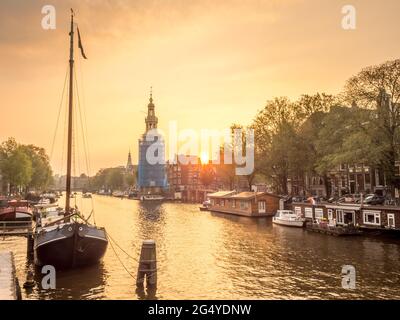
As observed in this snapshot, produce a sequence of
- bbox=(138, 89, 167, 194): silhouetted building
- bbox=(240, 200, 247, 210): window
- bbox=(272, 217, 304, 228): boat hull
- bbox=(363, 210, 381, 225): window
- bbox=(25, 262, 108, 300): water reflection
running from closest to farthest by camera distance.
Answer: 1. bbox=(25, 262, 108, 300): water reflection
2. bbox=(363, 210, 381, 225): window
3. bbox=(272, 217, 304, 228): boat hull
4. bbox=(240, 200, 247, 210): window
5. bbox=(138, 89, 167, 194): silhouetted building

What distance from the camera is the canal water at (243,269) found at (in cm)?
2175

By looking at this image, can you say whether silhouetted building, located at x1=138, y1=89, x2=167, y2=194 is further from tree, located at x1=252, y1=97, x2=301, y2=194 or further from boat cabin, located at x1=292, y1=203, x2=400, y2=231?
boat cabin, located at x1=292, y1=203, x2=400, y2=231

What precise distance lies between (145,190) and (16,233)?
436 ft

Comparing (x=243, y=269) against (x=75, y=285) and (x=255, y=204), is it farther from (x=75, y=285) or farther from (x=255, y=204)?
(x=255, y=204)

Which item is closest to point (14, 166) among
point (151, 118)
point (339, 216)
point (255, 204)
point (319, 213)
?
point (255, 204)

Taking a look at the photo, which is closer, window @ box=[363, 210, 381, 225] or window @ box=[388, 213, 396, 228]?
window @ box=[388, 213, 396, 228]

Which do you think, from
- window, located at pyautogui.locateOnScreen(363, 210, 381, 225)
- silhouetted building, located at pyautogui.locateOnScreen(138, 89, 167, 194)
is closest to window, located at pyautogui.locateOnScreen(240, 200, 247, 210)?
window, located at pyautogui.locateOnScreen(363, 210, 381, 225)

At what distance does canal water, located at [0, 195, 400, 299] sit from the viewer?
21.8m

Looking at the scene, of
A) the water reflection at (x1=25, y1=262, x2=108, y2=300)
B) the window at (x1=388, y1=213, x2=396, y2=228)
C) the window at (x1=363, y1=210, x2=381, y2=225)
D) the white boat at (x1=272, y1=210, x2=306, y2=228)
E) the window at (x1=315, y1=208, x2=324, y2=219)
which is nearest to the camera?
the water reflection at (x1=25, y1=262, x2=108, y2=300)

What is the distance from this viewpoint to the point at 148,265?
23.1m

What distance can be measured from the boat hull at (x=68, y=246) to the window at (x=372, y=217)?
102 ft

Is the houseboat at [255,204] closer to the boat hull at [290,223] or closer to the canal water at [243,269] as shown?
the boat hull at [290,223]

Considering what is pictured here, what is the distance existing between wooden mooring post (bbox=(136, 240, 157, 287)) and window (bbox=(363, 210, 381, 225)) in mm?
29557
